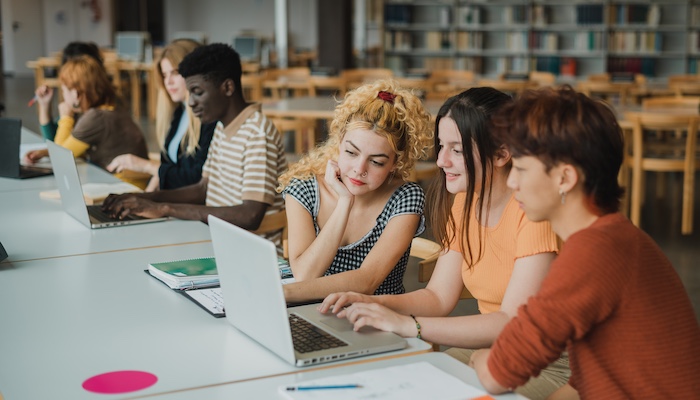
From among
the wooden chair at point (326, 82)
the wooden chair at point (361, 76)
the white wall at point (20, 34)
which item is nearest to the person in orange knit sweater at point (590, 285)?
the wooden chair at point (326, 82)

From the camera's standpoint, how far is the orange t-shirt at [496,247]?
1846mm

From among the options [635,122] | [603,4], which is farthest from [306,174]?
[603,4]

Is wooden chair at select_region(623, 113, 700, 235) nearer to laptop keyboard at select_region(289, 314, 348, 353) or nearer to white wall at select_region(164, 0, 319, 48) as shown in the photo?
laptop keyboard at select_region(289, 314, 348, 353)

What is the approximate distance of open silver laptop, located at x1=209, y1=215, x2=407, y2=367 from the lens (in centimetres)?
149

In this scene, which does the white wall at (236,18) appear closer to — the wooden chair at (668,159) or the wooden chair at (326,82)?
the wooden chair at (326,82)

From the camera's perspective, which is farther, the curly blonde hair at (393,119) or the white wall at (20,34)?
the white wall at (20,34)

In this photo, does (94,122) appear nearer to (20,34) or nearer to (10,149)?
(10,149)

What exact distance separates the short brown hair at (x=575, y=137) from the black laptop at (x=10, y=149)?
281 cm

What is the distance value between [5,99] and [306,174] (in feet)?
42.9

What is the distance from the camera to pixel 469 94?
77.3 inches

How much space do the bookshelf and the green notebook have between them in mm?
9133

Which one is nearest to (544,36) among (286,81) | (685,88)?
(685,88)

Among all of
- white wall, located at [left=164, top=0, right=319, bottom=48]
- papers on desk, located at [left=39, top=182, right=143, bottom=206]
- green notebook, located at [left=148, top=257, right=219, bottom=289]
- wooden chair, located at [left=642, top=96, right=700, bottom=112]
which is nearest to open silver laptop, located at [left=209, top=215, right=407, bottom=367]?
green notebook, located at [left=148, top=257, right=219, bottom=289]

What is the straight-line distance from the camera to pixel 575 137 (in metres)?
1.40
